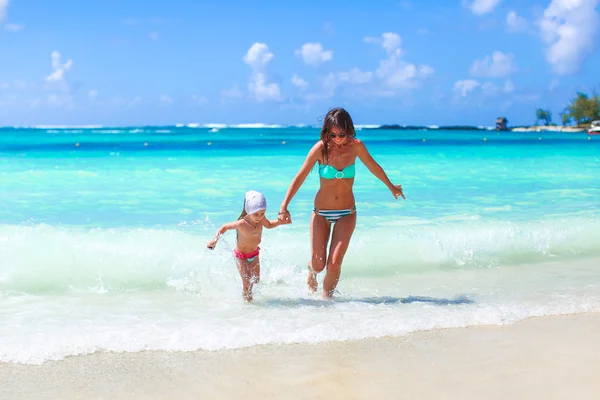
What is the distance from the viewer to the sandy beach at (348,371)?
11.1ft

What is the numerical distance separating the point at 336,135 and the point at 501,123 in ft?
399

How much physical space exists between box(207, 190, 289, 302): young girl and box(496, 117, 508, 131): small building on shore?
120259mm

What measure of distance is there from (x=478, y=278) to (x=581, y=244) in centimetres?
256

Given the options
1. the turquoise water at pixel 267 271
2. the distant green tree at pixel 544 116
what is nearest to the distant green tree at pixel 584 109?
the distant green tree at pixel 544 116

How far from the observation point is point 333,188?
16.8 ft

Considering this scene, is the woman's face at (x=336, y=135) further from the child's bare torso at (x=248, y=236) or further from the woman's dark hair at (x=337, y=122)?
the child's bare torso at (x=248, y=236)

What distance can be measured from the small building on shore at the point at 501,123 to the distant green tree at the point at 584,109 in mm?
13282

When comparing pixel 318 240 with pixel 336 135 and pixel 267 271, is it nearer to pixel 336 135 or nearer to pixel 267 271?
pixel 336 135

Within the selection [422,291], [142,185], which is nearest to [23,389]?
[422,291]

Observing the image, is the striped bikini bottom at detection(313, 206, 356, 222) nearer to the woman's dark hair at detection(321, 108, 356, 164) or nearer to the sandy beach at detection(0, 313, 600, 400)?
the woman's dark hair at detection(321, 108, 356, 164)

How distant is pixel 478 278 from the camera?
251 inches

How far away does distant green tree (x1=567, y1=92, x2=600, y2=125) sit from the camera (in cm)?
11469

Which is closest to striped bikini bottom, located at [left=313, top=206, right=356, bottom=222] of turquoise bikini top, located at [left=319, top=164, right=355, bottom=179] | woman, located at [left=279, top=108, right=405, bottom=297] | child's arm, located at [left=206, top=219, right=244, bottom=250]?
woman, located at [left=279, top=108, right=405, bottom=297]

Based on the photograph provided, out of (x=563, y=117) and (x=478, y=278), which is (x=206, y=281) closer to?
(x=478, y=278)
